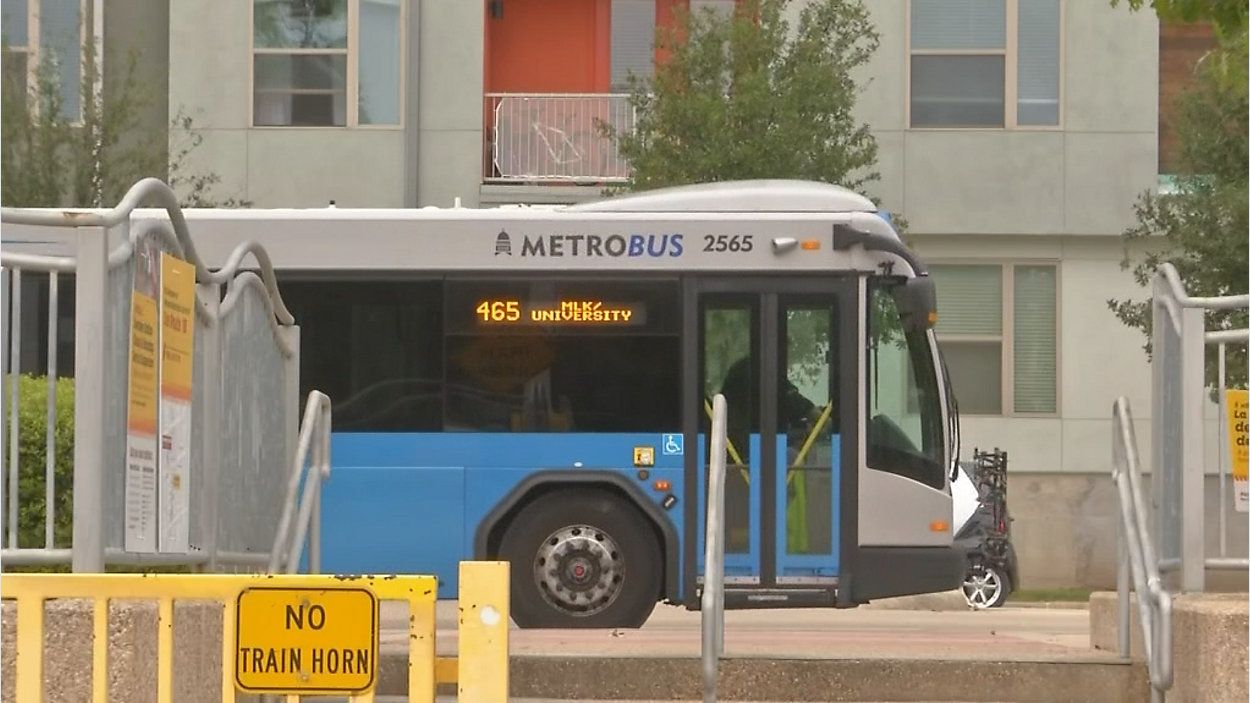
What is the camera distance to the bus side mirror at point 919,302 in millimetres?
15531

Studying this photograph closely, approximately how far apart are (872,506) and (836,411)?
679mm

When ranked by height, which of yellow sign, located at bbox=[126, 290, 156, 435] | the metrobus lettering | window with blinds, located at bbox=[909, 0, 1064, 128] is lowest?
yellow sign, located at bbox=[126, 290, 156, 435]

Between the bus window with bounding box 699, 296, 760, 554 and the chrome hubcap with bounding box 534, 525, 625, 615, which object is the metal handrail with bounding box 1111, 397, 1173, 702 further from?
the chrome hubcap with bounding box 534, 525, 625, 615

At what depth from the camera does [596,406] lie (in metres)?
15.6

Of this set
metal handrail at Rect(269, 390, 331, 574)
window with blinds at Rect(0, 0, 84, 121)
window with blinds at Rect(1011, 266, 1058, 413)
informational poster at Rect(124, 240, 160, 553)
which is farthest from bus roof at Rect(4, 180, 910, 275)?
window with blinds at Rect(1011, 266, 1058, 413)

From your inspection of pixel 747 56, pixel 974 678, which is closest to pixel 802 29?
pixel 747 56

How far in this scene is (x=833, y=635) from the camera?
50.9ft

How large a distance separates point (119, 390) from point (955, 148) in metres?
21.7

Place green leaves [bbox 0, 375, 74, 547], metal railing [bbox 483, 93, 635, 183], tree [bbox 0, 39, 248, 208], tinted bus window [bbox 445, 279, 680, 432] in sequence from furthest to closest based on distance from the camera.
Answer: metal railing [bbox 483, 93, 635, 183] < tree [bbox 0, 39, 248, 208] < tinted bus window [bbox 445, 279, 680, 432] < green leaves [bbox 0, 375, 74, 547]

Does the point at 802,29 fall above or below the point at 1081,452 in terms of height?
above

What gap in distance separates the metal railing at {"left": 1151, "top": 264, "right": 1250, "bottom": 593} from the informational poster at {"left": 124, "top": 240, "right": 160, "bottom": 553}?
14.4 ft

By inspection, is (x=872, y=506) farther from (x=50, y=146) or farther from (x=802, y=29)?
(x=50, y=146)

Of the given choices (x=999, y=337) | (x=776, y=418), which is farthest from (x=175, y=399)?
(x=999, y=337)

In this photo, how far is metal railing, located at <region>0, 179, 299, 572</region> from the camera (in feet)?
21.7
